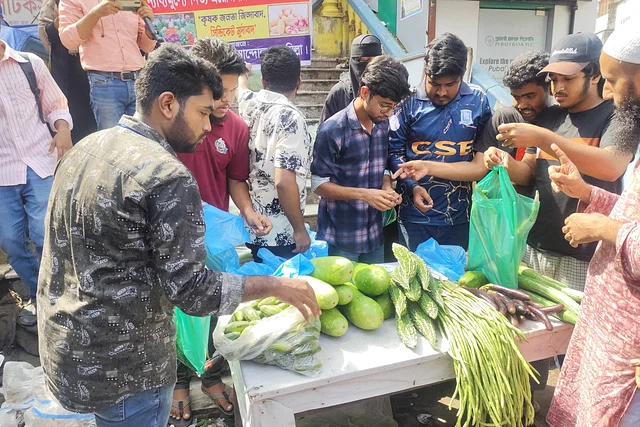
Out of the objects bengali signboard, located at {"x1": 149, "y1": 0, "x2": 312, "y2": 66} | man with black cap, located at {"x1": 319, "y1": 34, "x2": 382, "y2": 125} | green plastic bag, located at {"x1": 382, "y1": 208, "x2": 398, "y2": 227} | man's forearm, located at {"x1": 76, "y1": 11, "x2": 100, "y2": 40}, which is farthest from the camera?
bengali signboard, located at {"x1": 149, "y1": 0, "x2": 312, "y2": 66}

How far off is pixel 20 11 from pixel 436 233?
229 inches

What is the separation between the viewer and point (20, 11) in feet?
18.1

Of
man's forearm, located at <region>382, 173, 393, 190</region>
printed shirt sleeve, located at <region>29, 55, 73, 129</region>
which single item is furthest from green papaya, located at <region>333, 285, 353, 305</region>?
printed shirt sleeve, located at <region>29, 55, 73, 129</region>

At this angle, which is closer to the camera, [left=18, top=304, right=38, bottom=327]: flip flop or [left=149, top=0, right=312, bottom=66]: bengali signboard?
[left=18, top=304, right=38, bottom=327]: flip flop

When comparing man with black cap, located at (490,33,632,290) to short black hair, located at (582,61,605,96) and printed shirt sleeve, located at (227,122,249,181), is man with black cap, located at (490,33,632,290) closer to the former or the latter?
short black hair, located at (582,61,605,96)

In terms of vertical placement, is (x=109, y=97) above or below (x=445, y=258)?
above

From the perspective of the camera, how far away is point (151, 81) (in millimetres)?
1357

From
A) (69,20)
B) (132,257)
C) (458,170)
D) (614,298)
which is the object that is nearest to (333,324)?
(132,257)

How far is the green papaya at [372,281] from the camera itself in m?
1.94

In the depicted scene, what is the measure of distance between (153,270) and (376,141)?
1.68 metres

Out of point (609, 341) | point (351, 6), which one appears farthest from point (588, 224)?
point (351, 6)

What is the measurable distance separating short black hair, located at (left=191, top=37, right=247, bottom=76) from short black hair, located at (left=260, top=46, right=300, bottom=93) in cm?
33

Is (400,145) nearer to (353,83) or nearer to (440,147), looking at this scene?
(440,147)

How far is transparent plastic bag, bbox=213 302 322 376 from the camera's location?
1.63m
